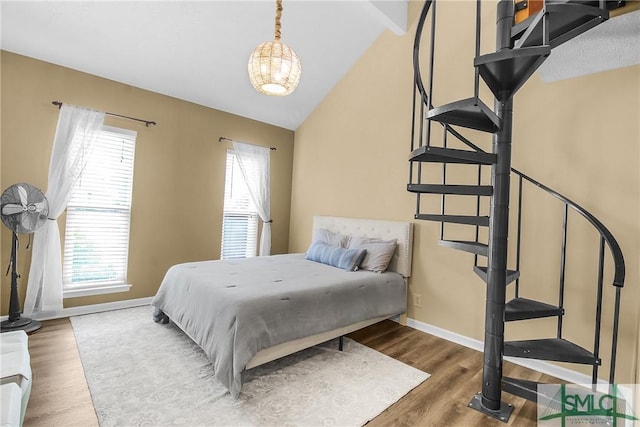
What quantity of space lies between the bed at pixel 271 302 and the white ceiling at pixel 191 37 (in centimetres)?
229

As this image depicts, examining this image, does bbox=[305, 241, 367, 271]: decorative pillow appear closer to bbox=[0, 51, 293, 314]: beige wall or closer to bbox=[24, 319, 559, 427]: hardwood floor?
bbox=[24, 319, 559, 427]: hardwood floor

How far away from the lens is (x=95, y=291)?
3395 millimetres

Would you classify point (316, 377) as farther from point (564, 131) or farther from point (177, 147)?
point (177, 147)

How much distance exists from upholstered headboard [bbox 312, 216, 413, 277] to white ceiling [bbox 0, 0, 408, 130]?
2.07 m

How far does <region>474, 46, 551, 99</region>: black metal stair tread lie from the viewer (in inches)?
60.9

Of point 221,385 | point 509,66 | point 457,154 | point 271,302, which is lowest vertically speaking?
point 221,385

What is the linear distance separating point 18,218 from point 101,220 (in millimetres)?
751

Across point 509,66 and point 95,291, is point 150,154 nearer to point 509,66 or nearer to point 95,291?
point 95,291

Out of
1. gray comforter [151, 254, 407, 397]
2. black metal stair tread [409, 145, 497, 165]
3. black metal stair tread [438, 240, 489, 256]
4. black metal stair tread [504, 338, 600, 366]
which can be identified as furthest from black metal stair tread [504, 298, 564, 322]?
gray comforter [151, 254, 407, 397]

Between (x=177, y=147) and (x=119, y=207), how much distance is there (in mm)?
1020

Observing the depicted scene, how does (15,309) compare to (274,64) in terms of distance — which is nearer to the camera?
(274,64)

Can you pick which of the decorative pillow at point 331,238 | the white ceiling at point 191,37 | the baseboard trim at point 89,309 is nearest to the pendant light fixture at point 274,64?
the white ceiling at point 191,37

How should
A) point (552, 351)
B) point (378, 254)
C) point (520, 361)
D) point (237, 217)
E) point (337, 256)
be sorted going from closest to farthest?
point (552, 351)
point (520, 361)
point (378, 254)
point (337, 256)
point (237, 217)

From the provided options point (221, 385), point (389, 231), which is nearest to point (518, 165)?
point (389, 231)
